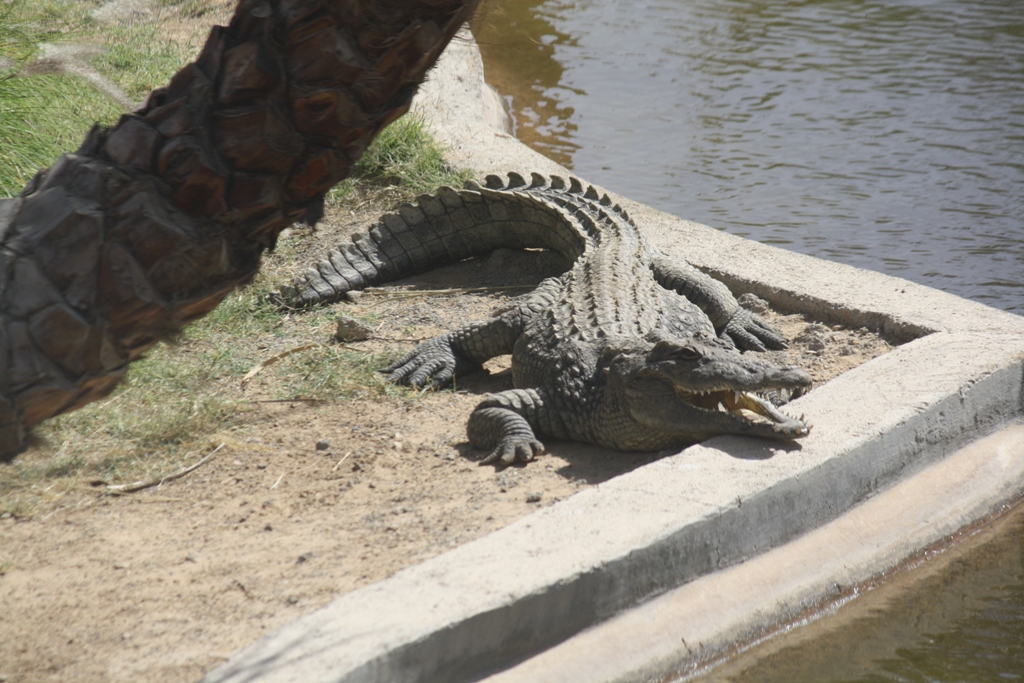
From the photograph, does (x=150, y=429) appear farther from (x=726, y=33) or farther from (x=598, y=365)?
(x=726, y=33)

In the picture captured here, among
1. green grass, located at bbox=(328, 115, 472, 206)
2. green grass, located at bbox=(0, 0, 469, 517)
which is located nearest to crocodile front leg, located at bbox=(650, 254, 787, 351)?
green grass, located at bbox=(0, 0, 469, 517)

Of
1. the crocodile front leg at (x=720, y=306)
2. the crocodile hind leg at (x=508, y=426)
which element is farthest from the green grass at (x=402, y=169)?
the crocodile hind leg at (x=508, y=426)

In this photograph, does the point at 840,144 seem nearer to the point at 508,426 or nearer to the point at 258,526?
the point at 508,426

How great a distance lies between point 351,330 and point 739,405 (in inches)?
87.6

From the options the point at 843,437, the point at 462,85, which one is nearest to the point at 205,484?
the point at 843,437

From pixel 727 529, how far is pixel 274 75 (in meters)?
2.06

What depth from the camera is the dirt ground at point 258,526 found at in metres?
2.60

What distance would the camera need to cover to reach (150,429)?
3910mm

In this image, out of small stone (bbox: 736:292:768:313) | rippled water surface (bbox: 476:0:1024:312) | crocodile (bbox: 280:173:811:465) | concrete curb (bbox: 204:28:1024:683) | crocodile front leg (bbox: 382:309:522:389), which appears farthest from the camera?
rippled water surface (bbox: 476:0:1024:312)

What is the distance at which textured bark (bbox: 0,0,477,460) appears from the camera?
1.26 meters

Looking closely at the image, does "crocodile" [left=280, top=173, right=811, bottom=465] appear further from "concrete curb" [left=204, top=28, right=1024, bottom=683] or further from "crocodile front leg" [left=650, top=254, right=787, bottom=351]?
"concrete curb" [left=204, top=28, right=1024, bottom=683]

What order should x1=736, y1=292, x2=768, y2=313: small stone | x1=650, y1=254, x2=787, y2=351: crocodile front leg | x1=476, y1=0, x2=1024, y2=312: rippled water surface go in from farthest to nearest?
1. x1=476, y1=0, x2=1024, y2=312: rippled water surface
2. x1=736, y1=292, x2=768, y2=313: small stone
3. x1=650, y1=254, x2=787, y2=351: crocodile front leg

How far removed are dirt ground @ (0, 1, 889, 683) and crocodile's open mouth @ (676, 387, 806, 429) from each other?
358mm

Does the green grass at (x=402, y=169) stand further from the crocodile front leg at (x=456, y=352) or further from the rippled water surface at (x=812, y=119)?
the crocodile front leg at (x=456, y=352)
